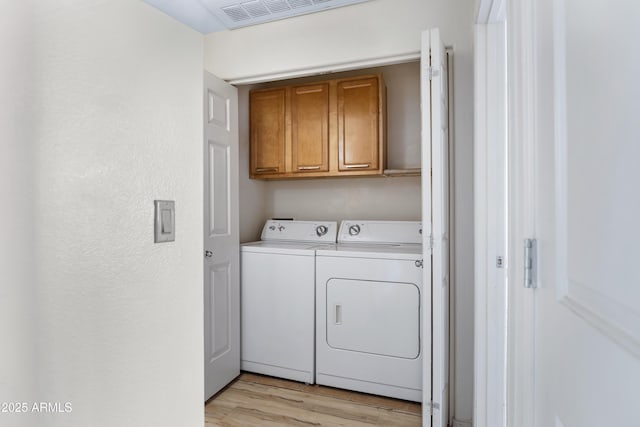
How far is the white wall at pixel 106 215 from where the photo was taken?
2.22 ft

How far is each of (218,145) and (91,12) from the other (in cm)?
174

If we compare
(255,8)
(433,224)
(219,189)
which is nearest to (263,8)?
(255,8)

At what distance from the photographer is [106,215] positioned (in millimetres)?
812

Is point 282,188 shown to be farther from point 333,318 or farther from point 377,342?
point 377,342

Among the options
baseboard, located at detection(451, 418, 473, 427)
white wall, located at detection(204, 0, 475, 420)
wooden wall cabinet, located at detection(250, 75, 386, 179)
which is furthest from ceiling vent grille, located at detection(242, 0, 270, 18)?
baseboard, located at detection(451, 418, 473, 427)

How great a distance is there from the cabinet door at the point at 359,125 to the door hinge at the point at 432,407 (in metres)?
1.55

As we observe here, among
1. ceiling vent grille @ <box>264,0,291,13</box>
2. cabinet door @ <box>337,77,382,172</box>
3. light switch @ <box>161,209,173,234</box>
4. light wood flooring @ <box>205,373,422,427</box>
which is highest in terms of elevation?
ceiling vent grille @ <box>264,0,291,13</box>

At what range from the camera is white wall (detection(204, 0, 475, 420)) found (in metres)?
2.06

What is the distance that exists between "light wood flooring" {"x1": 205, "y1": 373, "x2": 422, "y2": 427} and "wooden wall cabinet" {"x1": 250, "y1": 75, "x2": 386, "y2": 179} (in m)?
1.55

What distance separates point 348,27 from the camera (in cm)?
235

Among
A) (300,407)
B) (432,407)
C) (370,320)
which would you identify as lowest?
(300,407)

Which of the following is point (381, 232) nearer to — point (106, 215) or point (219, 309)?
point (219, 309)
